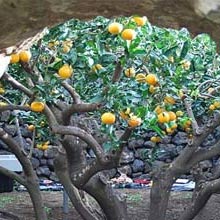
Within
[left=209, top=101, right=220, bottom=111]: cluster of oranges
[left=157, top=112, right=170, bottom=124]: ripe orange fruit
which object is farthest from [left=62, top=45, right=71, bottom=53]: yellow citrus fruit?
[left=209, top=101, right=220, bottom=111]: cluster of oranges

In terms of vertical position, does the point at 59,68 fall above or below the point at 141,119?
above

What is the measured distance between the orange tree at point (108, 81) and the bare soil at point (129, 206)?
57.8 inches

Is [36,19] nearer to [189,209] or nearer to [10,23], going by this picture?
[10,23]

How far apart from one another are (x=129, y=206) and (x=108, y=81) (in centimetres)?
374

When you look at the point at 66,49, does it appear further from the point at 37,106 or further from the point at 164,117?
the point at 164,117

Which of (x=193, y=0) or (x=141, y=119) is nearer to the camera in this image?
(x=193, y=0)

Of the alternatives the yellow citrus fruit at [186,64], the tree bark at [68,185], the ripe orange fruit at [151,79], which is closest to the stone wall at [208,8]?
the ripe orange fruit at [151,79]

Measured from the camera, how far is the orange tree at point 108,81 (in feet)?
9.46

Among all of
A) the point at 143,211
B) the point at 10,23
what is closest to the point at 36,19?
the point at 10,23

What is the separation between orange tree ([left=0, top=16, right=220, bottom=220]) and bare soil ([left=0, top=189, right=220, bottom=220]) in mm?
1467

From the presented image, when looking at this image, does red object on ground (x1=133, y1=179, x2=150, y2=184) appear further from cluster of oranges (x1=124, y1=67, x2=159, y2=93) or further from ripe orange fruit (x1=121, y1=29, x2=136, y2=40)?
ripe orange fruit (x1=121, y1=29, x2=136, y2=40)

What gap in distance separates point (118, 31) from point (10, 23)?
1306 millimetres

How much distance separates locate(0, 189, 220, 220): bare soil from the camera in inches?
232

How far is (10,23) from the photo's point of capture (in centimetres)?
117
